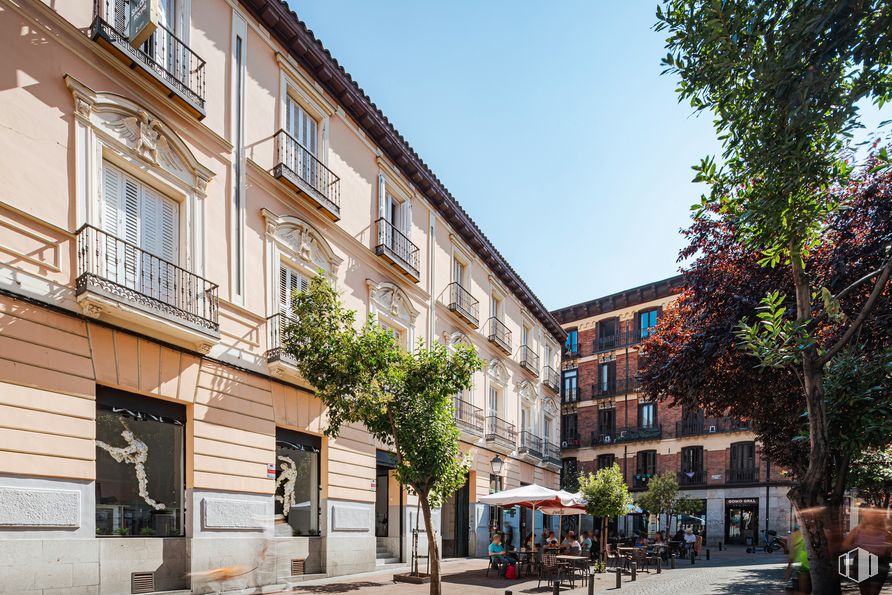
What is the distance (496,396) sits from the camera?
2827 cm

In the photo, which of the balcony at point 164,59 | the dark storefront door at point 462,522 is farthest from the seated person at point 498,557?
the balcony at point 164,59

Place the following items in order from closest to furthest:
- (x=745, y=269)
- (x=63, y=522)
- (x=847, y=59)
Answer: (x=847, y=59) → (x=63, y=522) → (x=745, y=269)

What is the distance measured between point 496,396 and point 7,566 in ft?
70.1

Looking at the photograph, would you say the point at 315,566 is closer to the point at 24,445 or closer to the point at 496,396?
the point at 24,445

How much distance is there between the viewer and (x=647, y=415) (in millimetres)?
43469

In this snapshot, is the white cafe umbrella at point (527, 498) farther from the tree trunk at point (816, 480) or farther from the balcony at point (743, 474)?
the balcony at point (743, 474)

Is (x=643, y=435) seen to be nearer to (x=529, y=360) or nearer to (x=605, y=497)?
(x=529, y=360)

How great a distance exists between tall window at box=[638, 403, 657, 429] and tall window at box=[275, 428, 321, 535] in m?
32.3

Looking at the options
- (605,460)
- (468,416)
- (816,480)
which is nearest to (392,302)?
(468,416)

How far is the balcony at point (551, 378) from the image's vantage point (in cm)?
3534

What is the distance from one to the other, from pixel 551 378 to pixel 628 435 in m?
10.4

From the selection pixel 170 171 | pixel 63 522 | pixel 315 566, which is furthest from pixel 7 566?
pixel 315 566

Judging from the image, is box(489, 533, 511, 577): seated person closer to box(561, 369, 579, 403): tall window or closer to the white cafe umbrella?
the white cafe umbrella

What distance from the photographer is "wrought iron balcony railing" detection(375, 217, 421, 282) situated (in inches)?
727
